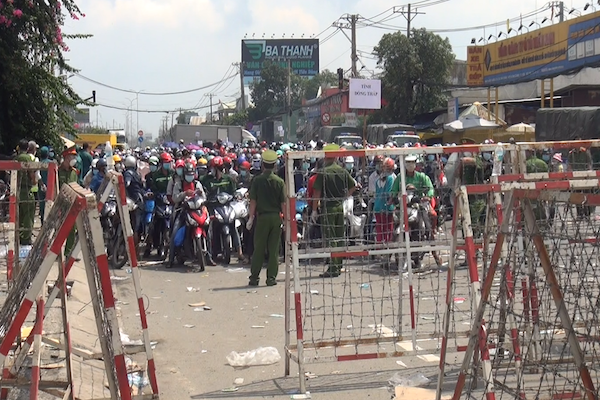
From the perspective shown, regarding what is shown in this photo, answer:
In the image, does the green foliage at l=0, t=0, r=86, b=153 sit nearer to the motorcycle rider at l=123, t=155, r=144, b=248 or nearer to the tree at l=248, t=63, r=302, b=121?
the motorcycle rider at l=123, t=155, r=144, b=248

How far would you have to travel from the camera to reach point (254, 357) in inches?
281

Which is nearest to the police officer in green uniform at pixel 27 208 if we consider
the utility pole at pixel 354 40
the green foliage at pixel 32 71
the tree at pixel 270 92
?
the green foliage at pixel 32 71

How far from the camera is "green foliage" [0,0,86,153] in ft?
59.5

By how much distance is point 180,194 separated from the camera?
12.5 m

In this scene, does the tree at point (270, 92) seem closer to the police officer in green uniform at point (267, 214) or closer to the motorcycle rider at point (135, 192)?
the motorcycle rider at point (135, 192)

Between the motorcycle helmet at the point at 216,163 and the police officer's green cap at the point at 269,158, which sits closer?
the police officer's green cap at the point at 269,158

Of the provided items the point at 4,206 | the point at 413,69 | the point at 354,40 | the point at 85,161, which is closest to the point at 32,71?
the point at 85,161

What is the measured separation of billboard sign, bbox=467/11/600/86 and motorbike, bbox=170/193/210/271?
704 inches

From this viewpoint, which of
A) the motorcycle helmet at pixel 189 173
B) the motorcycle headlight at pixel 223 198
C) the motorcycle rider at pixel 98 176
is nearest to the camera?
the motorcycle helmet at pixel 189 173

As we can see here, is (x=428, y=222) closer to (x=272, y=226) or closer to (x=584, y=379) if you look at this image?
(x=272, y=226)

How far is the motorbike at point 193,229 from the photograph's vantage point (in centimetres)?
1230

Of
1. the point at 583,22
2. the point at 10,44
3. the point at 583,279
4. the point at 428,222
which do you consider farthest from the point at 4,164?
the point at 583,22

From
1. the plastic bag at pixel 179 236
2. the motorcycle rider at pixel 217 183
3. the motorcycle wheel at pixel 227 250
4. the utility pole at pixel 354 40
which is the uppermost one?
the utility pole at pixel 354 40

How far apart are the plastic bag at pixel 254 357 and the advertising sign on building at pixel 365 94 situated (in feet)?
42.2
